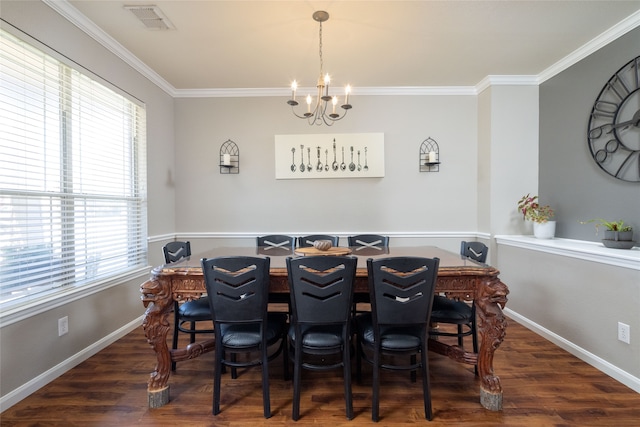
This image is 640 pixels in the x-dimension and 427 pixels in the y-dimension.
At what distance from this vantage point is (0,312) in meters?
1.69

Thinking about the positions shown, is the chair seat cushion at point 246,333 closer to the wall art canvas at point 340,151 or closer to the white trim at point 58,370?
the white trim at point 58,370

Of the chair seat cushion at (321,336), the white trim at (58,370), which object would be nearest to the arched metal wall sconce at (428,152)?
the chair seat cushion at (321,336)

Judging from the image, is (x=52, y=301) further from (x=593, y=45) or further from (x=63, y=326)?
(x=593, y=45)

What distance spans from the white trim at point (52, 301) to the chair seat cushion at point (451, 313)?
2708 mm

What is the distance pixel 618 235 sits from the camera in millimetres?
2205

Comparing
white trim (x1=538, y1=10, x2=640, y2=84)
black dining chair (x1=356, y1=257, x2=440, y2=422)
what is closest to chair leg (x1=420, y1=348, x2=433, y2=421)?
black dining chair (x1=356, y1=257, x2=440, y2=422)

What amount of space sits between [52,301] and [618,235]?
427 cm

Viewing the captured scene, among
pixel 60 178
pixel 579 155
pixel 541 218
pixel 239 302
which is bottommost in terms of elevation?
pixel 239 302

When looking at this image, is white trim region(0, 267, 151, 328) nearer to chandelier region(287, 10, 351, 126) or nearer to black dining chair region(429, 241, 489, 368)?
chandelier region(287, 10, 351, 126)

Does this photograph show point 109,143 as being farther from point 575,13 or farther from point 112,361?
point 575,13

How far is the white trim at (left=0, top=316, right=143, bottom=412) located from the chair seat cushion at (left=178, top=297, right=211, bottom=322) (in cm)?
91

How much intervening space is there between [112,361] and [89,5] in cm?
277

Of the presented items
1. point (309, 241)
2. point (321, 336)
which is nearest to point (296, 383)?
point (321, 336)

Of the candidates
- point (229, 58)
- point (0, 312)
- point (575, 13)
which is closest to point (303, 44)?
point (229, 58)
